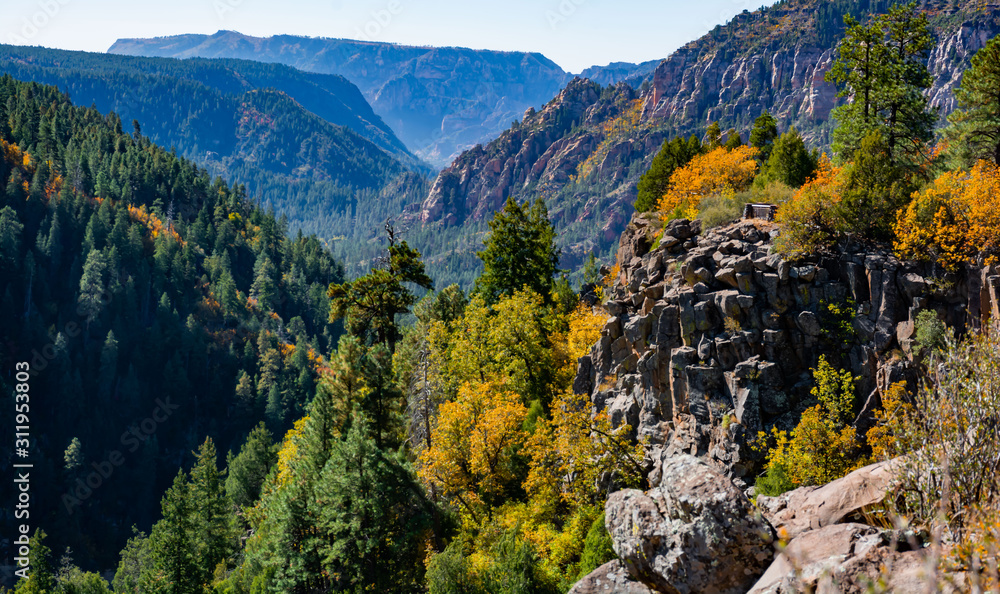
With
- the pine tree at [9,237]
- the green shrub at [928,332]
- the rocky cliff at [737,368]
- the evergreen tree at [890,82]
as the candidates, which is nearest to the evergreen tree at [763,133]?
the evergreen tree at [890,82]

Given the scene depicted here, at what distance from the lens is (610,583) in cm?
2144

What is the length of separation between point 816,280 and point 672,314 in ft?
21.2

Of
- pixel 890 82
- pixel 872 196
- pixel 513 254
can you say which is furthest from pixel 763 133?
pixel 872 196

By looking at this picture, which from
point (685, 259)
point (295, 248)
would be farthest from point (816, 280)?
point (295, 248)

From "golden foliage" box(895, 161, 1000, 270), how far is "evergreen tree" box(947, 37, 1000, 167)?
30.5 ft

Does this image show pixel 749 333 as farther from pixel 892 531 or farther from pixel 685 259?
pixel 892 531

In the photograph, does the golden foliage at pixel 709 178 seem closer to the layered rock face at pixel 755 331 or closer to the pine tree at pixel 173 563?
the layered rock face at pixel 755 331

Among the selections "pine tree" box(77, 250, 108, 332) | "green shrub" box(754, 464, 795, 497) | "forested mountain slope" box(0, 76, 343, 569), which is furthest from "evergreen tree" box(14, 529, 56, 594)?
"pine tree" box(77, 250, 108, 332)

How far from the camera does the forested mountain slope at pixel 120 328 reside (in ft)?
390


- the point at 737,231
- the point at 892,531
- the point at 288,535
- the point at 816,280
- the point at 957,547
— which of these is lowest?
the point at 288,535

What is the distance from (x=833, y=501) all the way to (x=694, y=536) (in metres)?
4.43

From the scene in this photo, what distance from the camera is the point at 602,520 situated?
26578 millimetres

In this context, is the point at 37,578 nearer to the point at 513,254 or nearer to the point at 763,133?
the point at 513,254

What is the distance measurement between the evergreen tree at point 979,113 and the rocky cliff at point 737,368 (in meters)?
14.1
